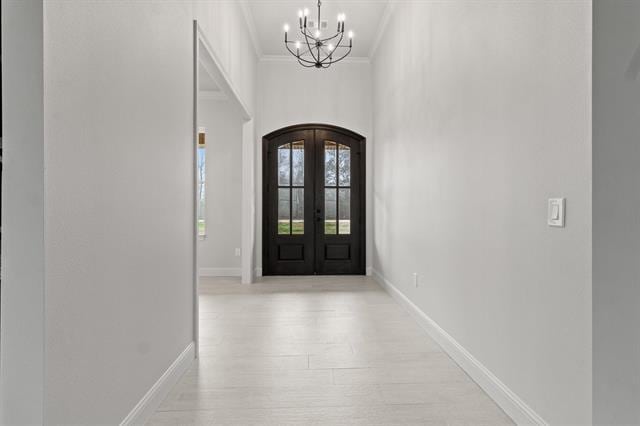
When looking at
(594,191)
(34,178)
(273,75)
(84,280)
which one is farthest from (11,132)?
(273,75)

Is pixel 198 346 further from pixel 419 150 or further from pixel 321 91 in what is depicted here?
pixel 321 91

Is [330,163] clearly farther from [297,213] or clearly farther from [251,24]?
[251,24]

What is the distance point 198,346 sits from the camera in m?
2.93

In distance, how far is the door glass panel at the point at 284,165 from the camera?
6.36 meters

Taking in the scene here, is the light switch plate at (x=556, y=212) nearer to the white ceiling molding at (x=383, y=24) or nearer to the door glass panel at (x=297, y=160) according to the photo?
the white ceiling molding at (x=383, y=24)

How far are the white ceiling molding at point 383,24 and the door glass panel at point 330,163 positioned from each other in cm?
143

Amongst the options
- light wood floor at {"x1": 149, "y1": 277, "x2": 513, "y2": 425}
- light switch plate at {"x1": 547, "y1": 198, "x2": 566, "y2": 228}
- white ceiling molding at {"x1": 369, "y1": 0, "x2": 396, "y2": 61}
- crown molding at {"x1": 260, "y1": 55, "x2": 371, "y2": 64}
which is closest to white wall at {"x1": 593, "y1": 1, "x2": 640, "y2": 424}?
light switch plate at {"x1": 547, "y1": 198, "x2": 566, "y2": 228}

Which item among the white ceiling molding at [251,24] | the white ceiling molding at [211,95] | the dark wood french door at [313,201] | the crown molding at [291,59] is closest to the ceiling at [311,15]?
the white ceiling molding at [251,24]

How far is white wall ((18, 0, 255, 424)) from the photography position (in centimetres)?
129

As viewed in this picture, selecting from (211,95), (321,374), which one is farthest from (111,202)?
(211,95)

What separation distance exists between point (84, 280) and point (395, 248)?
12.0 feet

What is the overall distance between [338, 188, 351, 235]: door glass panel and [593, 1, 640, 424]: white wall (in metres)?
5.26

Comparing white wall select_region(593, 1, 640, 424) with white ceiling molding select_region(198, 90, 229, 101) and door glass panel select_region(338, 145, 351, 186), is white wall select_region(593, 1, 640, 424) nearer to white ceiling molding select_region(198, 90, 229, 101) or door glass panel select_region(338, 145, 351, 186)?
door glass panel select_region(338, 145, 351, 186)

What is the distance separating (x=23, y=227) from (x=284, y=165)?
522 centimetres
